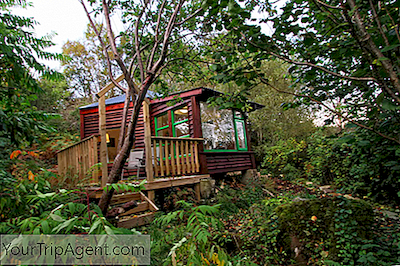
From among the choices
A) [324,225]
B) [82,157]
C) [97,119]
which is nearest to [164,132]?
[97,119]

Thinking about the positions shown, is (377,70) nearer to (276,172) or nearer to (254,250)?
(254,250)

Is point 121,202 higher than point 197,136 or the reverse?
the reverse

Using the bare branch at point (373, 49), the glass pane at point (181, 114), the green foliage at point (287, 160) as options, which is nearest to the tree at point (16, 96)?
the bare branch at point (373, 49)

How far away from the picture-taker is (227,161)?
25.1ft

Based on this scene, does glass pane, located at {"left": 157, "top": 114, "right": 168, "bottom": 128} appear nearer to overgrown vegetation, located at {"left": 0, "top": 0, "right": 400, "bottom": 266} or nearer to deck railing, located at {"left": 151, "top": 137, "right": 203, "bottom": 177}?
deck railing, located at {"left": 151, "top": 137, "right": 203, "bottom": 177}

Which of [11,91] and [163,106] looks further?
[163,106]

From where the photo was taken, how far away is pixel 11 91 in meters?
1.89

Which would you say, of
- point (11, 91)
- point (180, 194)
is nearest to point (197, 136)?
point (180, 194)

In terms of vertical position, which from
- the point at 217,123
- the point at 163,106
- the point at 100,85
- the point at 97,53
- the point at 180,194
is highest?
the point at 97,53

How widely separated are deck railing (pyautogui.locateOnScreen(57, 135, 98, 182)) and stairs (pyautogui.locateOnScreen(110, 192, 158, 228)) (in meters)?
0.71

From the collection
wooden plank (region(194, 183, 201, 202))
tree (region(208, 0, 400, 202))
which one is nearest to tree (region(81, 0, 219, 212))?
tree (region(208, 0, 400, 202))

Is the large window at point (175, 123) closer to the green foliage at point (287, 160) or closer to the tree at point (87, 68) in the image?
the green foliage at point (287, 160)

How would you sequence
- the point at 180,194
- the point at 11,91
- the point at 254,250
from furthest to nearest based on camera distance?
the point at 180,194 < the point at 254,250 < the point at 11,91

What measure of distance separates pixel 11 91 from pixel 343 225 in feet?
12.8
